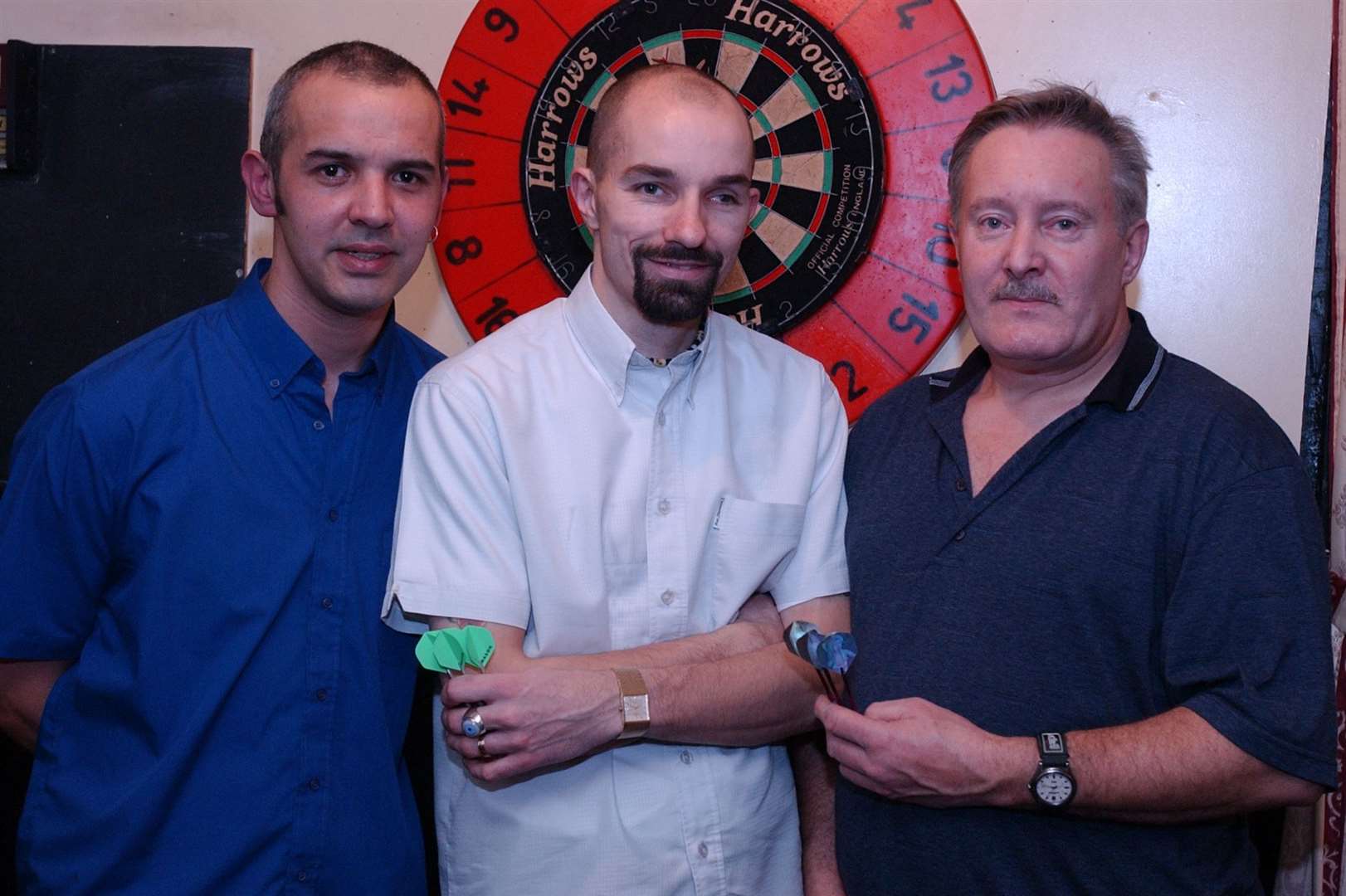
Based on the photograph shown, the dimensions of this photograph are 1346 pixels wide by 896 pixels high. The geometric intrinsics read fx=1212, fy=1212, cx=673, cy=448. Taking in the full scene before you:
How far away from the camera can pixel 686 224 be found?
5.79 feet

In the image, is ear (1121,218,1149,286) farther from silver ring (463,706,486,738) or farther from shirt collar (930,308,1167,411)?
silver ring (463,706,486,738)

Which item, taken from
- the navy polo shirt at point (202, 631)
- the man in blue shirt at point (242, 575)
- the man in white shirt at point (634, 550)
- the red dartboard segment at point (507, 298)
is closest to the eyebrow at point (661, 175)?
the man in white shirt at point (634, 550)

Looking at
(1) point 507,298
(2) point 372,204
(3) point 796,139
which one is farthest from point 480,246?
(2) point 372,204

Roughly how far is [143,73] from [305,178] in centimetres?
116

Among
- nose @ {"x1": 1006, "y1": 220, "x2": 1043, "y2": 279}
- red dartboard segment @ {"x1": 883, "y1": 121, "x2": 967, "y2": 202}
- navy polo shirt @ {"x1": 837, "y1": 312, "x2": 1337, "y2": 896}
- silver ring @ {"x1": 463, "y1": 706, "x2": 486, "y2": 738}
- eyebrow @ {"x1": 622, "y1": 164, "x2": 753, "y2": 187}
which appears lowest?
silver ring @ {"x1": 463, "y1": 706, "x2": 486, "y2": 738}

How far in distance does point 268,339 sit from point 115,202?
116cm

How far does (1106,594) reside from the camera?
5.32 ft

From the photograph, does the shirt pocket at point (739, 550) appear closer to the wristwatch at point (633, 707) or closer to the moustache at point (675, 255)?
the wristwatch at point (633, 707)

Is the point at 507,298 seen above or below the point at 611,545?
above

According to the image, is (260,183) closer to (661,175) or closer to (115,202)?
(661,175)

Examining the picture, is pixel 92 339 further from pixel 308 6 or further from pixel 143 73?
pixel 308 6

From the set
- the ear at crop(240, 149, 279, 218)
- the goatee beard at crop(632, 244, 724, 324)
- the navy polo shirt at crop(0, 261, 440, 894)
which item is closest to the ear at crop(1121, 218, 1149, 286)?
the goatee beard at crop(632, 244, 724, 324)

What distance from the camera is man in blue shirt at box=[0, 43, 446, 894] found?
68.8 inches

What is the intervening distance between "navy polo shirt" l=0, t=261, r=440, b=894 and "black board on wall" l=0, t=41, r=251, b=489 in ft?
3.13
